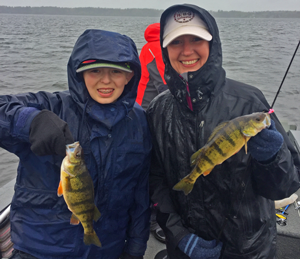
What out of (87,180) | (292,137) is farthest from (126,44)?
(292,137)

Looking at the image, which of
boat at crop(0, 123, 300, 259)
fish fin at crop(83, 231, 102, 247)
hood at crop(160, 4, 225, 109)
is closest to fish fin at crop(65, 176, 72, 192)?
fish fin at crop(83, 231, 102, 247)

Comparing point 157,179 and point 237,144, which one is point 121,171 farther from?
point 237,144

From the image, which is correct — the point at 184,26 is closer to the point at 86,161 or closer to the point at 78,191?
the point at 86,161

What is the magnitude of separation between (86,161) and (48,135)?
467 mm

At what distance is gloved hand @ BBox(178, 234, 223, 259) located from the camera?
7.30 ft

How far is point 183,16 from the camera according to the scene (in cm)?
217

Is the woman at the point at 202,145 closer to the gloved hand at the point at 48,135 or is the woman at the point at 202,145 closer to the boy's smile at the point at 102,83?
the boy's smile at the point at 102,83

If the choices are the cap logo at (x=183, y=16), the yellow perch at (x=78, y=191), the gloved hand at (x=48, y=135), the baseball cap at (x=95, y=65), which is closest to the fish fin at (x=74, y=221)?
the yellow perch at (x=78, y=191)

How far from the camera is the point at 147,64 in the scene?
15.1 feet

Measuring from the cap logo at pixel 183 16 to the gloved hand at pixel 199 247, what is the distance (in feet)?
6.03

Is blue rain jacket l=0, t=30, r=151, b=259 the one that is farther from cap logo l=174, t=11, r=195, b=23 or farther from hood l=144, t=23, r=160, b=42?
hood l=144, t=23, r=160, b=42

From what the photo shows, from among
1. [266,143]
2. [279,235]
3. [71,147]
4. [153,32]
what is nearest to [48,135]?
[71,147]

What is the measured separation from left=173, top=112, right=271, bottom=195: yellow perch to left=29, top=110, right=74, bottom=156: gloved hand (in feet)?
3.13

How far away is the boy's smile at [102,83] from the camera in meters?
2.26
